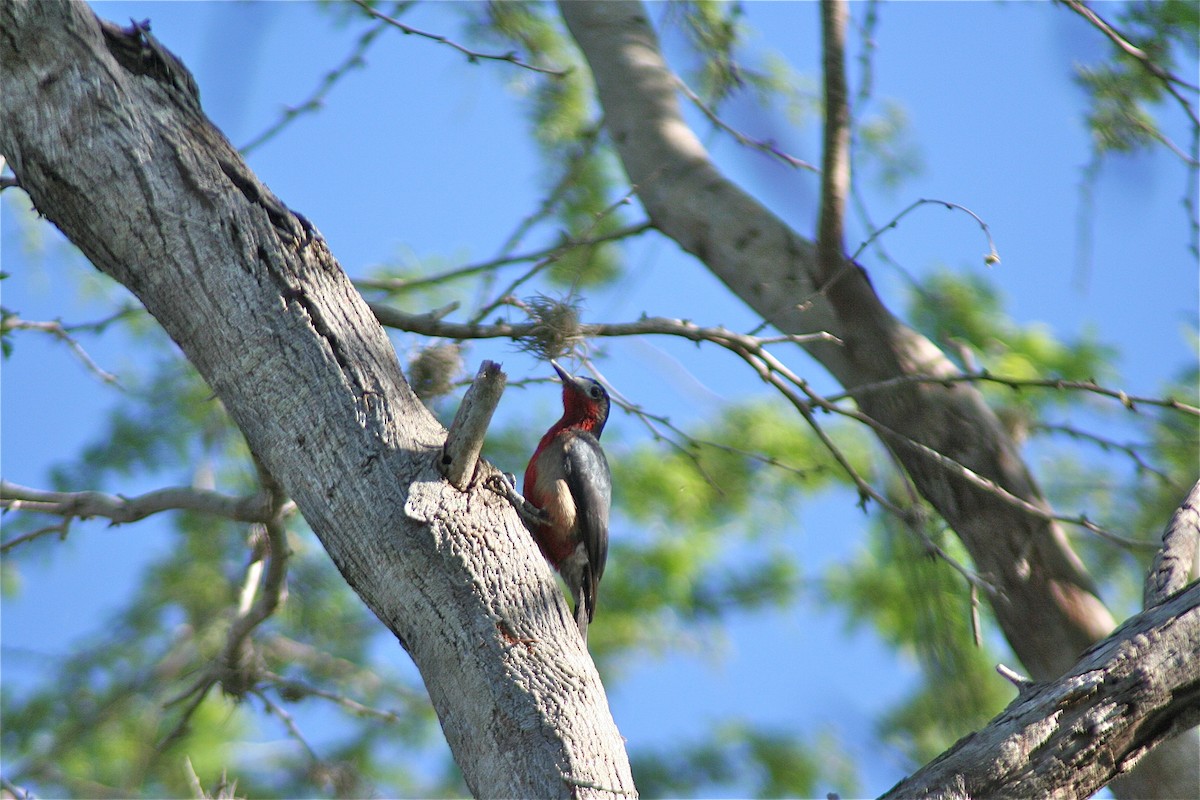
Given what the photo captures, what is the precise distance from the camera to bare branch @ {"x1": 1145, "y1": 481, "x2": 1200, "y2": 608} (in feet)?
8.80

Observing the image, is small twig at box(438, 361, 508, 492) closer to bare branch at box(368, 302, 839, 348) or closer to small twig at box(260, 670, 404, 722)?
bare branch at box(368, 302, 839, 348)

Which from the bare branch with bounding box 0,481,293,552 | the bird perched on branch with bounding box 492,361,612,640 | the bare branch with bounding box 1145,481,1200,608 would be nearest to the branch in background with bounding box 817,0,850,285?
the bird perched on branch with bounding box 492,361,612,640

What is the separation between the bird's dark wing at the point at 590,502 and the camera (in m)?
4.29

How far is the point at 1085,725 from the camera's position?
2.30m

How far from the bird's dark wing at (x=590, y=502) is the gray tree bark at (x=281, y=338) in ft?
5.49

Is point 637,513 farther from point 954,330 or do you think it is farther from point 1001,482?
point 1001,482

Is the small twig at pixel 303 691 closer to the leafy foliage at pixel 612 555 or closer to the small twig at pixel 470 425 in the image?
the leafy foliage at pixel 612 555

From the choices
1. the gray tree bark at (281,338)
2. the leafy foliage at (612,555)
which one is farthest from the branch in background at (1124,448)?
the gray tree bark at (281,338)

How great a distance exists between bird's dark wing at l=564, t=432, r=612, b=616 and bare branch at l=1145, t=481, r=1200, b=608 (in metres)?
2.11

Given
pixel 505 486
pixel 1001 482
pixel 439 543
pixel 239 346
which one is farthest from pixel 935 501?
pixel 239 346

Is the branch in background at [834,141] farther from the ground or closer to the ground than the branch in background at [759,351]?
farther from the ground

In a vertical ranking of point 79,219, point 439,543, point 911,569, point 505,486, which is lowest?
point 911,569

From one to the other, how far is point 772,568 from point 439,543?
534 centimetres

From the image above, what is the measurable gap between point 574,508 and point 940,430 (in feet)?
4.97
